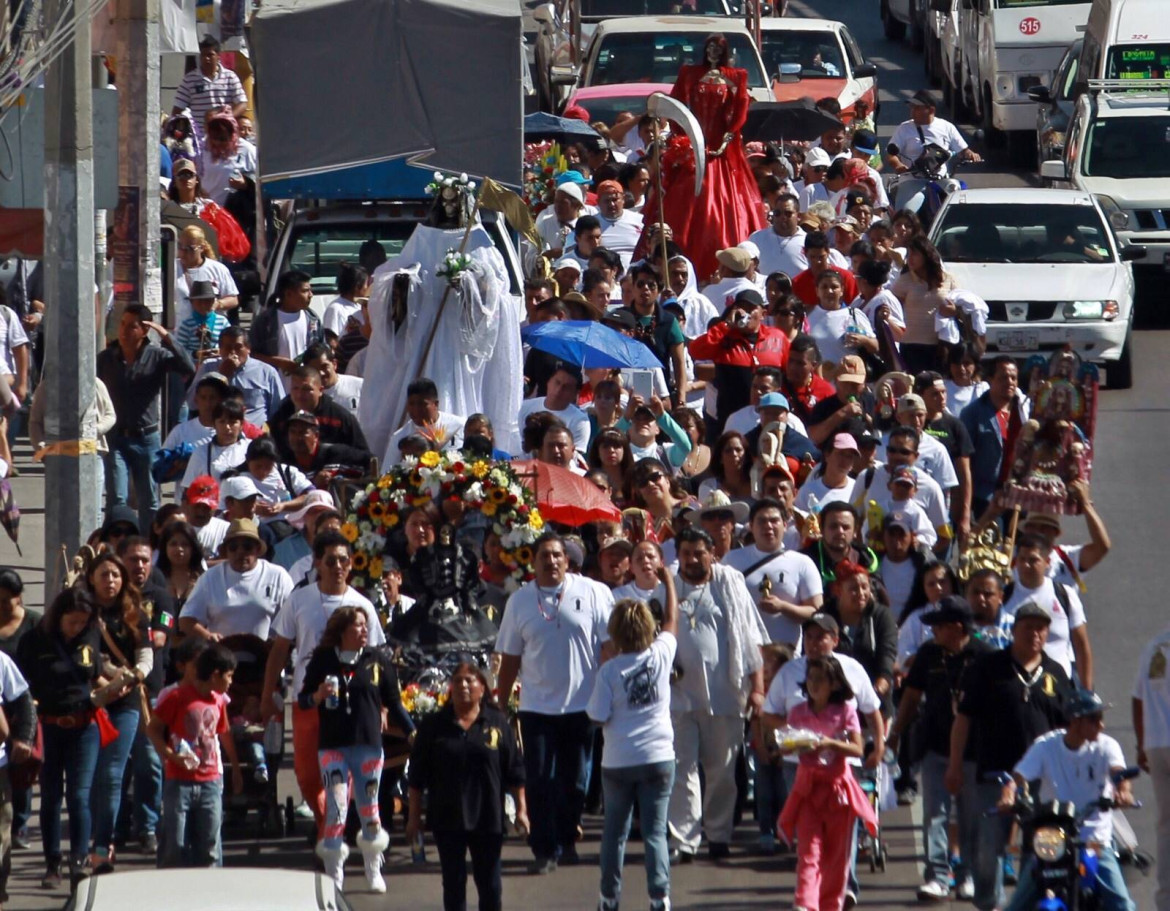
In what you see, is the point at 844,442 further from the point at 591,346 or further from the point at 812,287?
the point at 812,287

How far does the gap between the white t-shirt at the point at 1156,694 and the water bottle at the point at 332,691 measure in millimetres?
3770

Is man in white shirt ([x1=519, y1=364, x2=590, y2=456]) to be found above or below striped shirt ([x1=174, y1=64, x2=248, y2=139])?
below

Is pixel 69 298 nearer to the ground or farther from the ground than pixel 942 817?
farther from the ground

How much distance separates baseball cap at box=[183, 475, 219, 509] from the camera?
1409 centimetres

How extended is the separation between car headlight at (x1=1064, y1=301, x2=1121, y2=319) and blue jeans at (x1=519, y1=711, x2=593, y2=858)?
31.6ft

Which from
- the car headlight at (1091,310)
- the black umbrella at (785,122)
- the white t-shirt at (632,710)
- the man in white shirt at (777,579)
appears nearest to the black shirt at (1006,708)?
the white t-shirt at (632,710)

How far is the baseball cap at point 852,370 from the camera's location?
16203 millimetres

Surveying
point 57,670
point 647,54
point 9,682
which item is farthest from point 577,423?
point 647,54

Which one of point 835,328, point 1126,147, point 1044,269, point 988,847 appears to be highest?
point 1126,147

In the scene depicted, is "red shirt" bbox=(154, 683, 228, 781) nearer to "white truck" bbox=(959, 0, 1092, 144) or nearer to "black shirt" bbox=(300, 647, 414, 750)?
"black shirt" bbox=(300, 647, 414, 750)

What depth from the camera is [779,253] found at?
20750mm

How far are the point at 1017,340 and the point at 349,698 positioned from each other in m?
10.3

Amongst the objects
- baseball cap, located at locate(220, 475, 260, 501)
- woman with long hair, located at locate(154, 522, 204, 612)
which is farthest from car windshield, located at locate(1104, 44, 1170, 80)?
woman with long hair, located at locate(154, 522, 204, 612)

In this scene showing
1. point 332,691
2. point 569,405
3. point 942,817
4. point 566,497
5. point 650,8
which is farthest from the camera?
point 650,8
